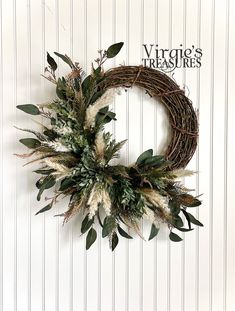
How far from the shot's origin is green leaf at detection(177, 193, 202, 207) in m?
1.48

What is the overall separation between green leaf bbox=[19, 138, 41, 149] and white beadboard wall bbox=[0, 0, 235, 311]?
12 cm

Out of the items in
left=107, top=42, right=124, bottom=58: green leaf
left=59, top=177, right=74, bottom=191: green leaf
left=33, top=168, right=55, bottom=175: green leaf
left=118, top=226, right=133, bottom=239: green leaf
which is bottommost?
left=118, top=226, right=133, bottom=239: green leaf

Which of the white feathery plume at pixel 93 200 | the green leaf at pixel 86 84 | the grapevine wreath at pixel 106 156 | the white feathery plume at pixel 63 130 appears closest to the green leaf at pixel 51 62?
the grapevine wreath at pixel 106 156

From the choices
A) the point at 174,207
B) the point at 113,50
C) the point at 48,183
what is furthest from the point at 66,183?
the point at 113,50

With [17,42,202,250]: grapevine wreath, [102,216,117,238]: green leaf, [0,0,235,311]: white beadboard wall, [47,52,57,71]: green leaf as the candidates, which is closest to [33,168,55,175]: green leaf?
[17,42,202,250]: grapevine wreath

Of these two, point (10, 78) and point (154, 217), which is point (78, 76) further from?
point (154, 217)

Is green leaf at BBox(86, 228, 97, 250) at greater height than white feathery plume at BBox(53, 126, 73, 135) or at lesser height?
lesser

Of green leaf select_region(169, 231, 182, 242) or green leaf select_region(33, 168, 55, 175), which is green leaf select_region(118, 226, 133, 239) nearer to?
green leaf select_region(169, 231, 182, 242)

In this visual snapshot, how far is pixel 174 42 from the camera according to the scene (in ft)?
5.19

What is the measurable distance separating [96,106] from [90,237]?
485 millimetres

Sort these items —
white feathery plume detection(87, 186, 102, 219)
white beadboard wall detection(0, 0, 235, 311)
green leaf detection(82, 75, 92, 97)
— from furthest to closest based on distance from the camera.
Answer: white beadboard wall detection(0, 0, 235, 311) < green leaf detection(82, 75, 92, 97) < white feathery plume detection(87, 186, 102, 219)

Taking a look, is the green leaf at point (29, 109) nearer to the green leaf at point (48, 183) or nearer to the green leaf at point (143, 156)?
the green leaf at point (48, 183)

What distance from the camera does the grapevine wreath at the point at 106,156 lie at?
4.58 feet

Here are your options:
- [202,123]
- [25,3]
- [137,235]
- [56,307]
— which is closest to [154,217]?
[137,235]
